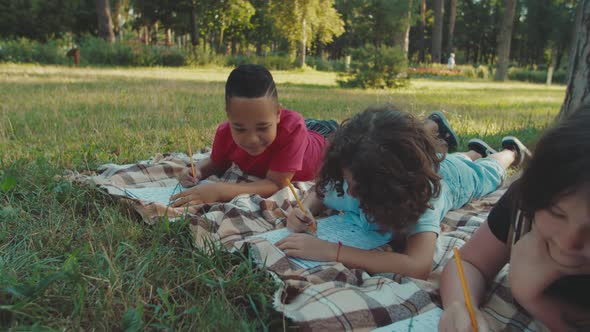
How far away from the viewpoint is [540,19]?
3994 centimetres

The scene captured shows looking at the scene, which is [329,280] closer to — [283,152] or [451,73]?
[283,152]

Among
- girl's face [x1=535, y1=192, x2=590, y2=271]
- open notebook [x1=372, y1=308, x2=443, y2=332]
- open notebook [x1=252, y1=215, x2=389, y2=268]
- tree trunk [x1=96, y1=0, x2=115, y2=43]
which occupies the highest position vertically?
tree trunk [x1=96, y1=0, x2=115, y2=43]

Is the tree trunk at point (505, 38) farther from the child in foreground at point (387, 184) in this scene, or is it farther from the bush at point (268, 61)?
the child in foreground at point (387, 184)

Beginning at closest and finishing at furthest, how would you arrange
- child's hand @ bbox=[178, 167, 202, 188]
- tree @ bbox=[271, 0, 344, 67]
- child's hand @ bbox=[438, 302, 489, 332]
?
child's hand @ bbox=[438, 302, 489, 332] < child's hand @ bbox=[178, 167, 202, 188] < tree @ bbox=[271, 0, 344, 67]

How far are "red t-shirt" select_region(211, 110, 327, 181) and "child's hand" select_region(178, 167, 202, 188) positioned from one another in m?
0.17

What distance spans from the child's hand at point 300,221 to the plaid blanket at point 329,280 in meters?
0.18

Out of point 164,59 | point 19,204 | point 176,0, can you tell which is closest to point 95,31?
point 176,0

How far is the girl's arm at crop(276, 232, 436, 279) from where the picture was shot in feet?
6.00

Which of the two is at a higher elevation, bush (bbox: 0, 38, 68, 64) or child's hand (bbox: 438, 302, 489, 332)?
bush (bbox: 0, 38, 68, 64)

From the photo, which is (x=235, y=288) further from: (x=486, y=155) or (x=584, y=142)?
(x=486, y=155)

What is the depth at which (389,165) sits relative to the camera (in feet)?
5.76

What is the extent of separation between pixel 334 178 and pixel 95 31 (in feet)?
119

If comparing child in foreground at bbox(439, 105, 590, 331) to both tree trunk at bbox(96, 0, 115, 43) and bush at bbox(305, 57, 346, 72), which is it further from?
bush at bbox(305, 57, 346, 72)

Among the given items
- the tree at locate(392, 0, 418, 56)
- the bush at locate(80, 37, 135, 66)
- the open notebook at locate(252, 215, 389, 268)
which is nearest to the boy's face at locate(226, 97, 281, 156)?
the open notebook at locate(252, 215, 389, 268)
